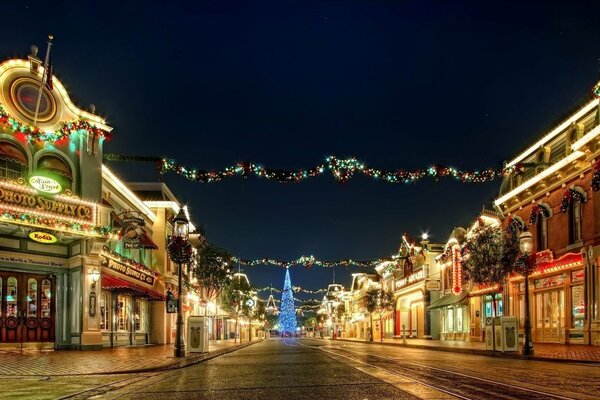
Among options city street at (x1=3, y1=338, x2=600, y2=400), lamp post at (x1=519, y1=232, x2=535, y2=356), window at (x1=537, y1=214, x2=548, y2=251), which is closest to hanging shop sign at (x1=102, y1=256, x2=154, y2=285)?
city street at (x1=3, y1=338, x2=600, y2=400)

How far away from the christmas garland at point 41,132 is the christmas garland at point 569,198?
2224cm

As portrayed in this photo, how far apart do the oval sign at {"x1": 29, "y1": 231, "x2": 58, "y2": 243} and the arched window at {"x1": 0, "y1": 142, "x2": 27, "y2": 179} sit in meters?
2.43

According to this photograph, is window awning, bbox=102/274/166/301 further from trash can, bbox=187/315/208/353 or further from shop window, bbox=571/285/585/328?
shop window, bbox=571/285/585/328

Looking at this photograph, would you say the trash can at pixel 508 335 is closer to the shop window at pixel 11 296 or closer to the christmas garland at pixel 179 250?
the christmas garland at pixel 179 250

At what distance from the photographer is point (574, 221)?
33281 mm

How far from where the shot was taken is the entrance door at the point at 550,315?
1357 inches

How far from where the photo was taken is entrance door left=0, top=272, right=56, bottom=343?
28.7 m

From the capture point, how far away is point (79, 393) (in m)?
12.1

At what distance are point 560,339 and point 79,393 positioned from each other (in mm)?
28228

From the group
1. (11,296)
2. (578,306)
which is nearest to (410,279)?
(578,306)

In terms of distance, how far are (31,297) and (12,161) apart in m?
6.80

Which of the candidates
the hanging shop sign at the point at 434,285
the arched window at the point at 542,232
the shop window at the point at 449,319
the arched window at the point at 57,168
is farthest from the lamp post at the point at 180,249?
the hanging shop sign at the point at 434,285

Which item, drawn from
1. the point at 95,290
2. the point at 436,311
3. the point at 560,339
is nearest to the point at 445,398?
the point at 95,290

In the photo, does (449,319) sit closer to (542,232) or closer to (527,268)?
(542,232)
